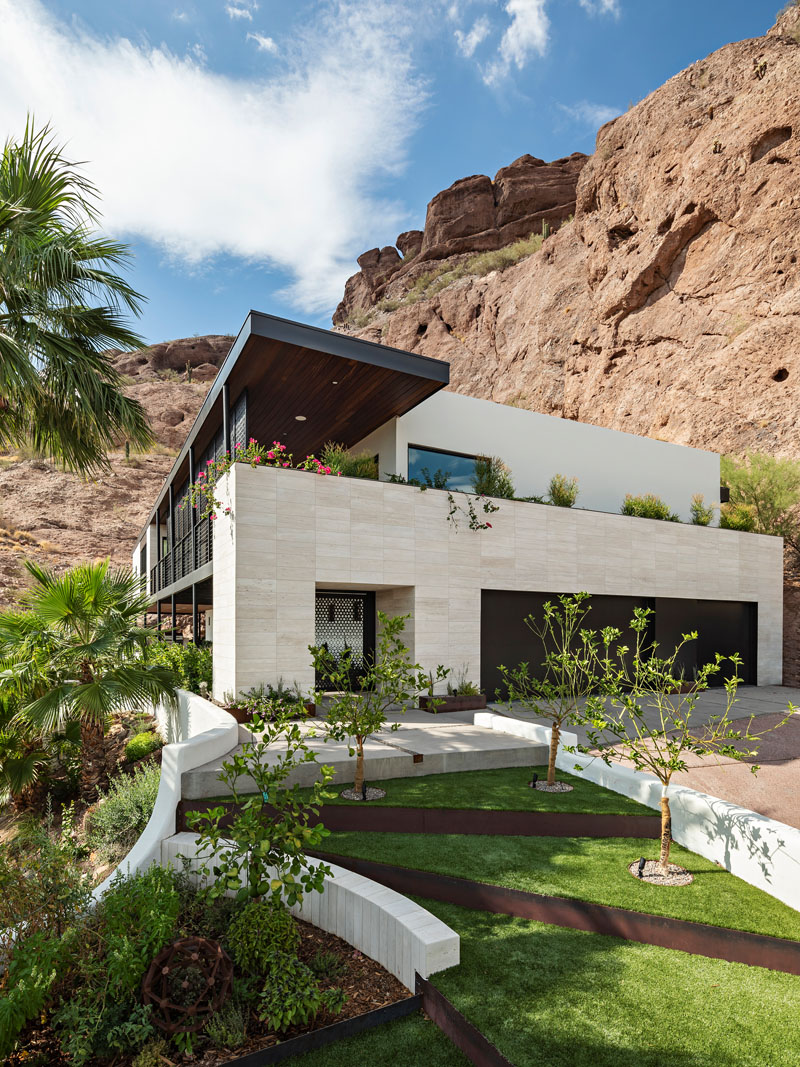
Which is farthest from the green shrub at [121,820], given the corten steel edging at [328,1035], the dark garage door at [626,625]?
the dark garage door at [626,625]

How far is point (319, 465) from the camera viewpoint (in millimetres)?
10703

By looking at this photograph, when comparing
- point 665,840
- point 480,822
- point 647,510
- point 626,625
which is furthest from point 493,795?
point 647,510

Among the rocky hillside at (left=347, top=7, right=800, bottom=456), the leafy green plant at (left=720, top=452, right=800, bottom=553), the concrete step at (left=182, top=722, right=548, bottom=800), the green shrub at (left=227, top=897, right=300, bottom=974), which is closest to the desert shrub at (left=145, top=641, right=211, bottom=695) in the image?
the concrete step at (left=182, top=722, right=548, bottom=800)

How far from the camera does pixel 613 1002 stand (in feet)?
10.7

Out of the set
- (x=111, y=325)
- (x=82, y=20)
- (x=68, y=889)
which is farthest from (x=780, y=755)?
(x=82, y=20)

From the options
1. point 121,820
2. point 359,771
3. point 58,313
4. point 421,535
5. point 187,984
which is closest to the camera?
point 187,984

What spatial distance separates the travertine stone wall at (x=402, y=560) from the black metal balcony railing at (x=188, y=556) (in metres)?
2.27

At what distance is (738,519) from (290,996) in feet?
62.2

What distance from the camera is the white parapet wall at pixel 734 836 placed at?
4.47m

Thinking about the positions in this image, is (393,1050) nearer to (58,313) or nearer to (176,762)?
(176,762)

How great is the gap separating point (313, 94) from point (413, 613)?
11.3m

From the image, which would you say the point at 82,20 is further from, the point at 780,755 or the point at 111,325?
the point at 780,755

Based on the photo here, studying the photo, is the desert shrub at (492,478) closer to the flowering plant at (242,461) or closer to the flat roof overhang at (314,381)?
the flat roof overhang at (314,381)

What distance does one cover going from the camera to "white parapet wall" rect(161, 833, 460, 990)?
11.5 feet
